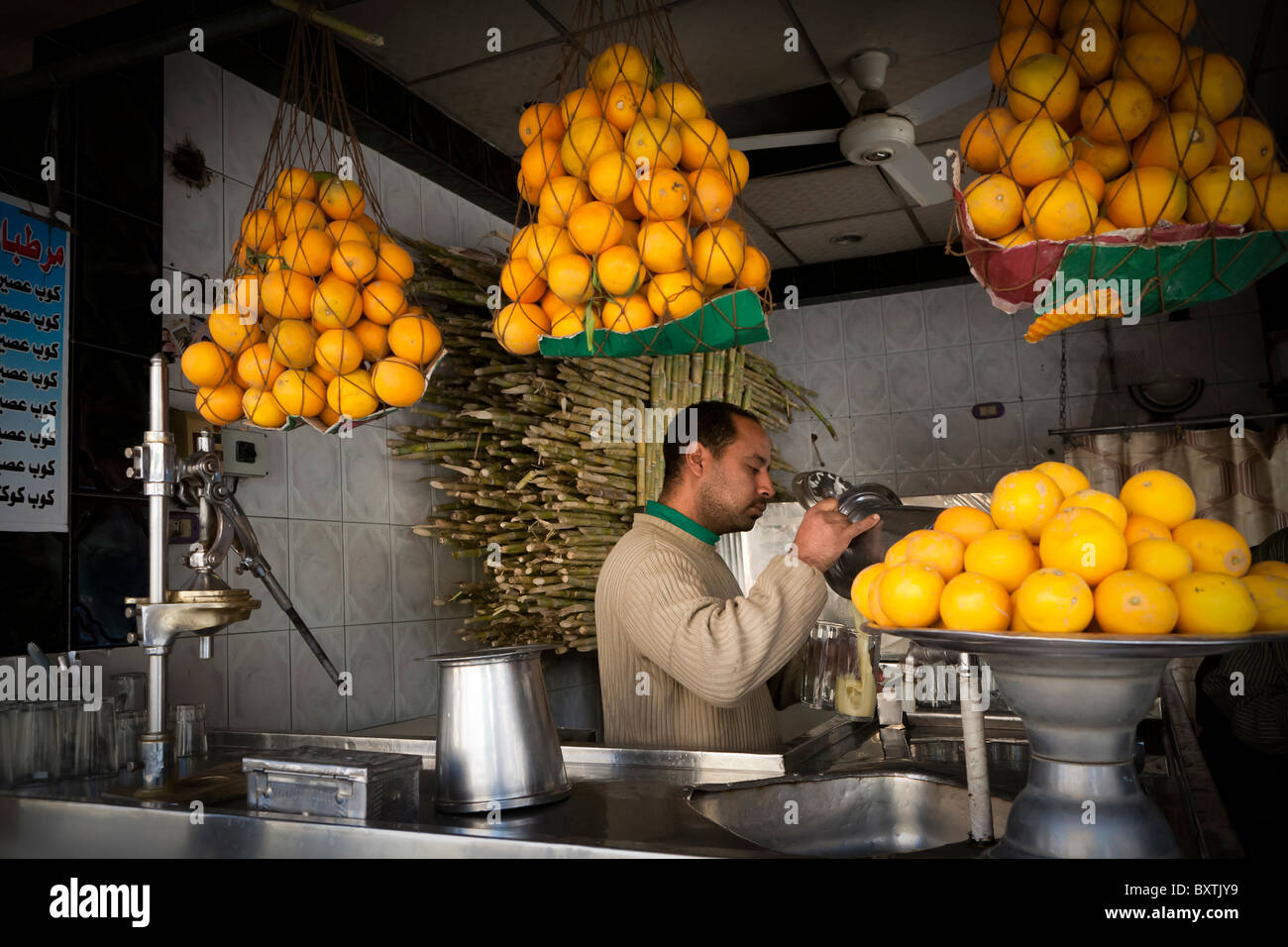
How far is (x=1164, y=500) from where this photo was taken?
110 centimetres

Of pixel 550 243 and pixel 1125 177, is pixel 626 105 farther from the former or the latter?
pixel 1125 177

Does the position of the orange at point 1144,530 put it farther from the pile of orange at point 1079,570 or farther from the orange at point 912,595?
the orange at point 912,595

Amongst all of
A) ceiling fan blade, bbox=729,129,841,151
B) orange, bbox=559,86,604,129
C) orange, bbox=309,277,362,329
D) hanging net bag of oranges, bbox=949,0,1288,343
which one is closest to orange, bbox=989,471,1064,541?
hanging net bag of oranges, bbox=949,0,1288,343

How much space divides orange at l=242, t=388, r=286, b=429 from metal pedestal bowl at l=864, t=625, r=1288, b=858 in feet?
4.67

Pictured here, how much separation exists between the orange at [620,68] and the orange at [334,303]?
64cm

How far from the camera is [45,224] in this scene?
7.84 ft

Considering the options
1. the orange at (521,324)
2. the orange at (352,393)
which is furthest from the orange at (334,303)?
the orange at (521,324)

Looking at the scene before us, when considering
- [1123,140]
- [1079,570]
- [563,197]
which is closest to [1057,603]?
[1079,570]

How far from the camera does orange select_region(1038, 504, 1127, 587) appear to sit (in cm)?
100

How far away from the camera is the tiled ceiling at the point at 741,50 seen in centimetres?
314

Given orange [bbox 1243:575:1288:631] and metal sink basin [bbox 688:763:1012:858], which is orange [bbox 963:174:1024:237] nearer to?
orange [bbox 1243:575:1288:631]

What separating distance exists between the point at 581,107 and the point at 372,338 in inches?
25.2
